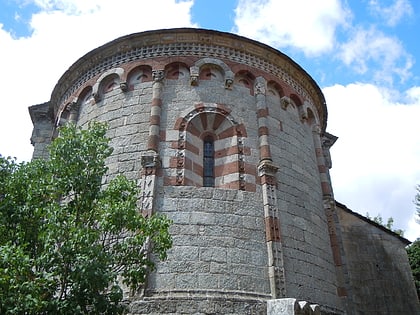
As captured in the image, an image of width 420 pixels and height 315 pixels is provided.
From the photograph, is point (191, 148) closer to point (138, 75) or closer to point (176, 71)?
point (176, 71)

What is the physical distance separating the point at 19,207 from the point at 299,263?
5.95m

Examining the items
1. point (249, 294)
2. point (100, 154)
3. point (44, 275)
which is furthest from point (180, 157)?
point (44, 275)

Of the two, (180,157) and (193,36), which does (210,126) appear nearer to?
(180,157)

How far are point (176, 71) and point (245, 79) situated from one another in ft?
6.45

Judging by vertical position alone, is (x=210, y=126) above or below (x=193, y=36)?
below

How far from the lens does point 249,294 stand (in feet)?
26.4

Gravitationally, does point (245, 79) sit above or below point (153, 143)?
above

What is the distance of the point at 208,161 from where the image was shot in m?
10.2

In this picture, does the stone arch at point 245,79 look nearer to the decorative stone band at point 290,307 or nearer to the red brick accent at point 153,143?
the red brick accent at point 153,143

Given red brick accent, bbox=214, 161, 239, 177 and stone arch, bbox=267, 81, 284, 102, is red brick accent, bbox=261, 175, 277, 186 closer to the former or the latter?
red brick accent, bbox=214, 161, 239, 177

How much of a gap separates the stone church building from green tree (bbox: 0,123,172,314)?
1.86m

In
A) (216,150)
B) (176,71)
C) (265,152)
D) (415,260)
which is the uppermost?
(176,71)

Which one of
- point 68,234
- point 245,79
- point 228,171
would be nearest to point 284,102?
point 245,79

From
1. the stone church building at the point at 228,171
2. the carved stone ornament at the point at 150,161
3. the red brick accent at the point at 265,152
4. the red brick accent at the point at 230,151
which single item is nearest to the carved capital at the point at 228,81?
the stone church building at the point at 228,171
